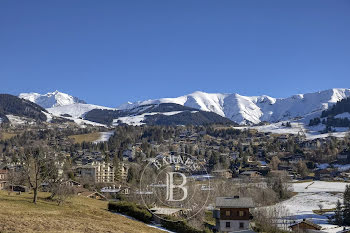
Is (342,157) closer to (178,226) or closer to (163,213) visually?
(163,213)

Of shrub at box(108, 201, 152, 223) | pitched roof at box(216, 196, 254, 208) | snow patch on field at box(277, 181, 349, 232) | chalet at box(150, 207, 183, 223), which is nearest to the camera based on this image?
chalet at box(150, 207, 183, 223)

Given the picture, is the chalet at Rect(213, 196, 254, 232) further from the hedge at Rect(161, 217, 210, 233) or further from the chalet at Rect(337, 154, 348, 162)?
the chalet at Rect(337, 154, 348, 162)

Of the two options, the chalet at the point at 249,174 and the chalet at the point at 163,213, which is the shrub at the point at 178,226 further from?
the chalet at the point at 249,174

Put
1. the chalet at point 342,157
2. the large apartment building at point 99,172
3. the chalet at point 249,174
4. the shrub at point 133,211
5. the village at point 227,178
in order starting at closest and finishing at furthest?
the shrub at point 133,211
the village at point 227,178
the large apartment building at point 99,172
the chalet at point 249,174
the chalet at point 342,157

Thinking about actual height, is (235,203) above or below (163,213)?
below

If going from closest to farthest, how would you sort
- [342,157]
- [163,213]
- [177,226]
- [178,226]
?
[178,226]
[177,226]
[163,213]
[342,157]

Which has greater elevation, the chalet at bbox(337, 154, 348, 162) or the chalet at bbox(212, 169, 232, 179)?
the chalet at bbox(337, 154, 348, 162)

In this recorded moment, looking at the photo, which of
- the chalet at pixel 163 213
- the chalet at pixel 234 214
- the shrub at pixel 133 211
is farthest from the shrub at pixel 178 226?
the chalet at pixel 234 214

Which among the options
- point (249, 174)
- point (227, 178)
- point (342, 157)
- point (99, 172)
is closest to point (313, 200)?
point (227, 178)

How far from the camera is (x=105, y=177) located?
409ft

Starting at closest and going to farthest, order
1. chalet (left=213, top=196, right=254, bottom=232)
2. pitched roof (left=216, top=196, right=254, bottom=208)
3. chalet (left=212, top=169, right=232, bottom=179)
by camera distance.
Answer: chalet (left=213, top=196, right=254, bottom=232)
pitched roof (left=216, top=196, right=254, bottom=208)
chalet (left=212, top=169, right=232, bottom=179)

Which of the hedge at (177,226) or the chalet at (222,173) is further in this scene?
the chalet at (222,173)

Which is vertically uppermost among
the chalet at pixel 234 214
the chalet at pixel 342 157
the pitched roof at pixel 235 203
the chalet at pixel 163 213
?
the chalet at pixel 342 157

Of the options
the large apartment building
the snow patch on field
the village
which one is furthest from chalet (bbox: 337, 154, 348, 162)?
the large apartment building
